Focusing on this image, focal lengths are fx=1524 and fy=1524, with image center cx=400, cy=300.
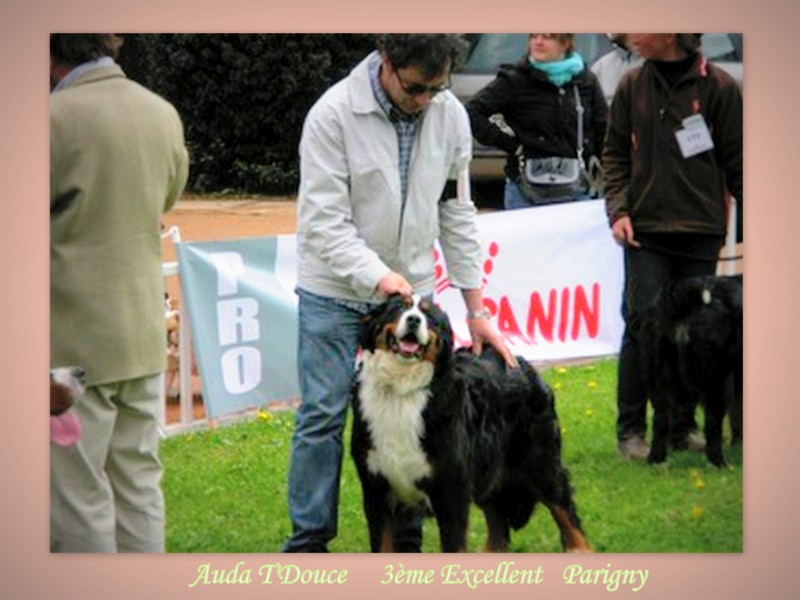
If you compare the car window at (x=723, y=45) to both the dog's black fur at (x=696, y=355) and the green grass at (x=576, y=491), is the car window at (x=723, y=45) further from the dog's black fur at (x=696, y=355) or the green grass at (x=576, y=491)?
the green grass at (x=576, y=491)

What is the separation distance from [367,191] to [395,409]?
0.61 meters

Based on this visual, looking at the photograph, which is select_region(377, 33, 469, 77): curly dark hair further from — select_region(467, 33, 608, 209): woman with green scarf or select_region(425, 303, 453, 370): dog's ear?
select_region(425, 303, 453, 370): dog's ear

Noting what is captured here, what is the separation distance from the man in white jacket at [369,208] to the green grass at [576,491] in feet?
0.88

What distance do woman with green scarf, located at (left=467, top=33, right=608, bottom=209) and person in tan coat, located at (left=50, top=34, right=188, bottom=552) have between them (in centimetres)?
95

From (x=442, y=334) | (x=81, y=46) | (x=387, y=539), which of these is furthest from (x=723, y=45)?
(x=81, y=46)

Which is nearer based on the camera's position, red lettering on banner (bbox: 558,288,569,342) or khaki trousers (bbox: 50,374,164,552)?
khaki trousers (bbox: 50,374,164,552)

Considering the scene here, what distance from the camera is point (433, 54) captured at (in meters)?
3.99

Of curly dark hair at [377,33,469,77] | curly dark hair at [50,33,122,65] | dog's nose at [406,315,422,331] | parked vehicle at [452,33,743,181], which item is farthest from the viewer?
parked vehicle at [452,33,743,181]

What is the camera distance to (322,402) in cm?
414

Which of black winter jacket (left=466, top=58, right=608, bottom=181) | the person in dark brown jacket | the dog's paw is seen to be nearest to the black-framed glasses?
black winter jacket (left=466, top=58, right=608, bottom=181)

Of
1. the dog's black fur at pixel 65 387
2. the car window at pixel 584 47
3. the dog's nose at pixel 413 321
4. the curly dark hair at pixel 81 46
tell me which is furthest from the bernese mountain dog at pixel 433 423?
the curly dark hair at pixel 81 46

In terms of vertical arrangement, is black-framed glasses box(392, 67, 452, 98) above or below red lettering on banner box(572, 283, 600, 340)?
above

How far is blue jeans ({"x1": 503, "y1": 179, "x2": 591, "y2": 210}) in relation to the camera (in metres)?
4.61

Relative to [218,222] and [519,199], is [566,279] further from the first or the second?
[218,222]
